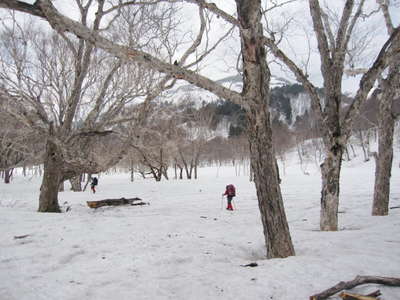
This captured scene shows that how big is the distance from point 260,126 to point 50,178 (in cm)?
659

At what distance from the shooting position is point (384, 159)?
5.93 metres

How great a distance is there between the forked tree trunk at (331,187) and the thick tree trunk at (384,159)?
2388 mm

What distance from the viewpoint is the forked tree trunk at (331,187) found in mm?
4285

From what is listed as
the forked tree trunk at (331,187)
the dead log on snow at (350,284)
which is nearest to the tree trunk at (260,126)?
the dead log on snow at (350,284)

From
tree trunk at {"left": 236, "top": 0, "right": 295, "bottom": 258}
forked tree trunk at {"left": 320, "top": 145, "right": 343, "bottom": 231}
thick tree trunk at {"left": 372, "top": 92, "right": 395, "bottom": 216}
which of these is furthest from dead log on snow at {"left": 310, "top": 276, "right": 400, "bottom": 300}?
thick tree trunk at {"left": 372, "top": 92, "right": 395, "bottom": 216}

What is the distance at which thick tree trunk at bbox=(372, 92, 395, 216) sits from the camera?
233 inches

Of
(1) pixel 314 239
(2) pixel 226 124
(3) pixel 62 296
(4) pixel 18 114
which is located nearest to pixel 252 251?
(1) pixel 314 239

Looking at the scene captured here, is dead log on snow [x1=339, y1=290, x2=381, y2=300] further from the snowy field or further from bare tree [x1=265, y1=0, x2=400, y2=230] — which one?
bare tree [x1=265, y1=0, x2=400, y2=230]

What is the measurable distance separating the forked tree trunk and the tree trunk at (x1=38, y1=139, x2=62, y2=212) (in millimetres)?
6891

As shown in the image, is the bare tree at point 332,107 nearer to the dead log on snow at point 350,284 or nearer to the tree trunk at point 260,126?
the tree trunk at point 260,126

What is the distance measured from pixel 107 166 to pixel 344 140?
5.97 meters

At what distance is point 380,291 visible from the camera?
194 cm

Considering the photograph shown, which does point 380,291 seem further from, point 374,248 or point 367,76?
point 367,76

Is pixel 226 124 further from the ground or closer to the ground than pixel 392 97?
further from the ground
